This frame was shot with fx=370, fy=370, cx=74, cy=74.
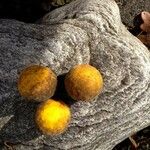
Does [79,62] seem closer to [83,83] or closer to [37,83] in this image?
[83,83]

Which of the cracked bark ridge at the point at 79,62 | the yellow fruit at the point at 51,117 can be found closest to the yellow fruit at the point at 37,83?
the yellow fruit at the point at 51,117

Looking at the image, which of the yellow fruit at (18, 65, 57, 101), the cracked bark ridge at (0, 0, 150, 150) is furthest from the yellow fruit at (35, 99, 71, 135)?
the cracked bark ridge at (0, 0, 150, 150)

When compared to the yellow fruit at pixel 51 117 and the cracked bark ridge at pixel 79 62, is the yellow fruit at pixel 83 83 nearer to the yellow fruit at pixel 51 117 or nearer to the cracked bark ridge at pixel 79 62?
the yellow fruit at pixel 51 117

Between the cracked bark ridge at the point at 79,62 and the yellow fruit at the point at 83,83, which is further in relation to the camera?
the cracked bark ridge at the point at 79,62

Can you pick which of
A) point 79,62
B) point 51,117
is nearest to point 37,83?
point 51,117

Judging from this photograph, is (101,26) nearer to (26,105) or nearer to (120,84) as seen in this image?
(120,84)

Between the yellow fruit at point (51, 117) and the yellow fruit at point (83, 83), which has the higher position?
the yellow fruit at point (83, 83)

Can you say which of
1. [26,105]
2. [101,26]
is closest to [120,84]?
[101,26]
